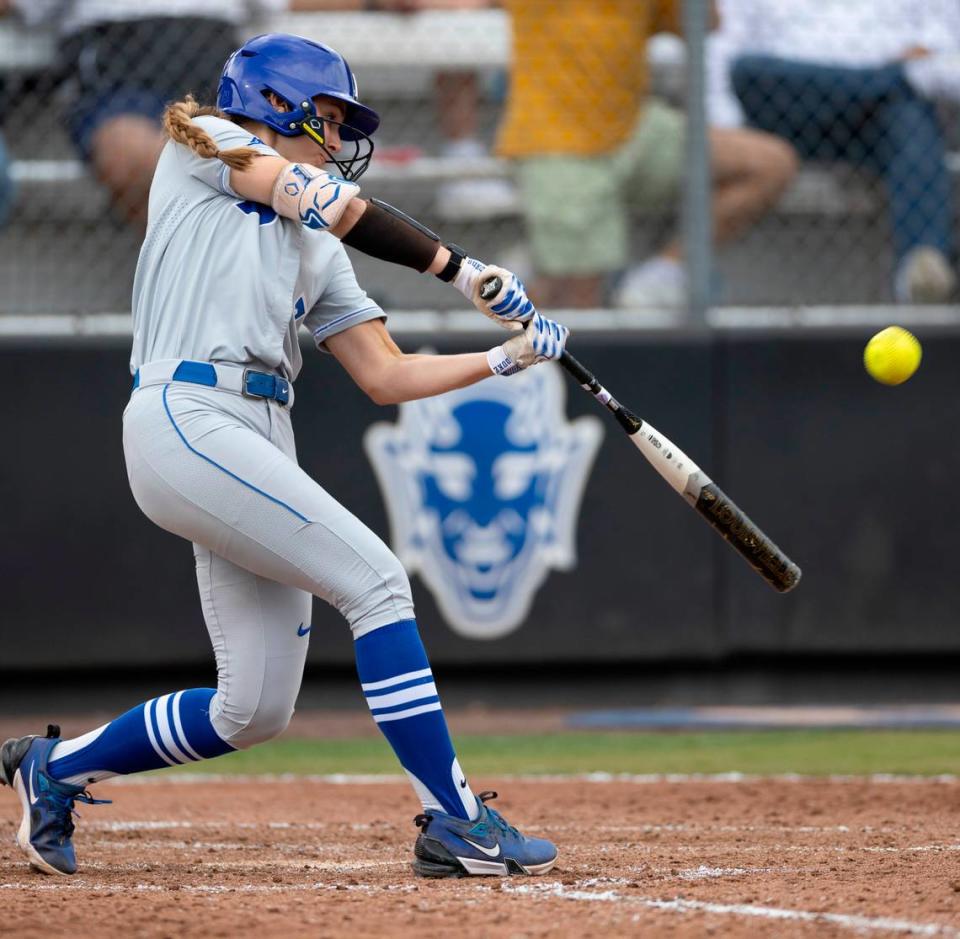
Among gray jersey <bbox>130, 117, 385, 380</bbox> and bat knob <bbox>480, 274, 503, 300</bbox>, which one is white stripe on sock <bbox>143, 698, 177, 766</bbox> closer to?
gray jersey <bbox>130, 117, 385, 380</bbox>

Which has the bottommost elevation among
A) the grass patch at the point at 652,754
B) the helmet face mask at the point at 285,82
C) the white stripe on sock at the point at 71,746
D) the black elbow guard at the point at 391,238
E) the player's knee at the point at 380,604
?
the grass patch at the point at 652,754

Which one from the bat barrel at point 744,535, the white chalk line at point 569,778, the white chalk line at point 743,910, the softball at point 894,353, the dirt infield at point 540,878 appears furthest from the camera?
the white chalk line at point 569,778

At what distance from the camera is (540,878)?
3512 millimetres

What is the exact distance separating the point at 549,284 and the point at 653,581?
1.38 metres

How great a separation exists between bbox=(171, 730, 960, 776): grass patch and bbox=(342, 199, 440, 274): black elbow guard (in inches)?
98.7

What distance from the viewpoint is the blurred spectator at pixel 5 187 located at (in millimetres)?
7008

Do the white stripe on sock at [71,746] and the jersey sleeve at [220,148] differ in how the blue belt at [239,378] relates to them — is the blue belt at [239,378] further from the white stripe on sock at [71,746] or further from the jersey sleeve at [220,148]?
the white stripe on sock at [71,746]

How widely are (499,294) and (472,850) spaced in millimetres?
1236

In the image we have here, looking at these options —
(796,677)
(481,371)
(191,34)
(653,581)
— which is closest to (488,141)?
(191,34)

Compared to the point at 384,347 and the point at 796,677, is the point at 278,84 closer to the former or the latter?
the point at 384,347

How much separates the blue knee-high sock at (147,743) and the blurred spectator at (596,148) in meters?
3.76

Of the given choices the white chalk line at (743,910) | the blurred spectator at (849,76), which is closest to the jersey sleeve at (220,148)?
the white chalk line at (743,910)

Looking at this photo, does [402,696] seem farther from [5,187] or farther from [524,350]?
[5,187]

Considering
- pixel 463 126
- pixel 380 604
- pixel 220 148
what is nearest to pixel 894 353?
pixel 380 604
